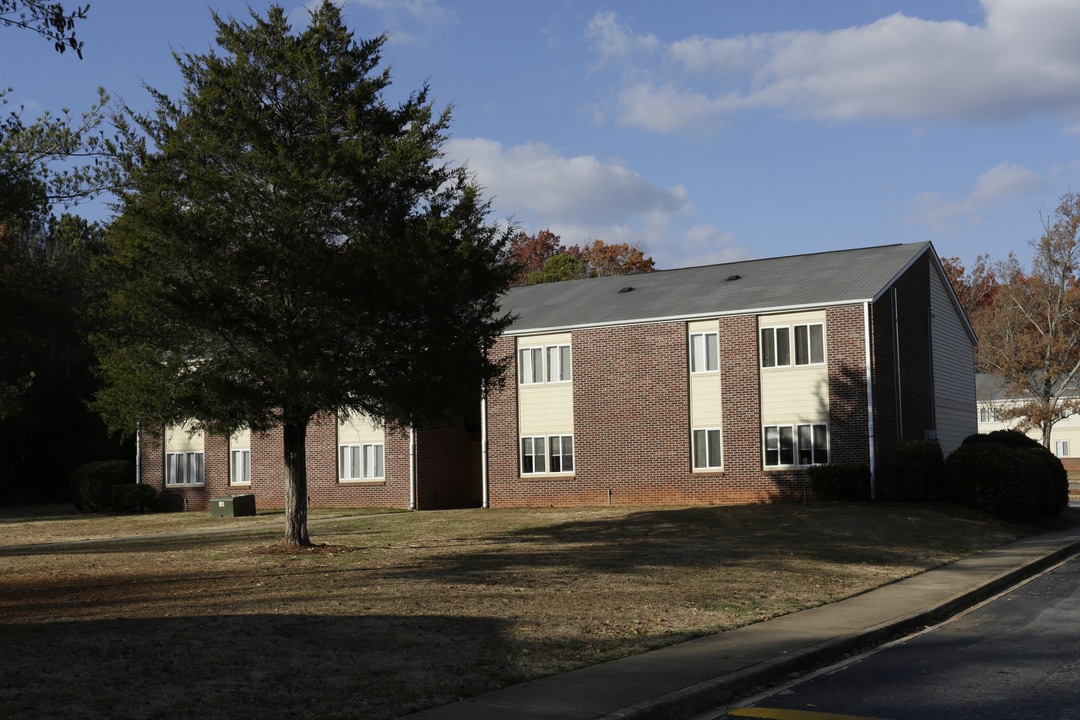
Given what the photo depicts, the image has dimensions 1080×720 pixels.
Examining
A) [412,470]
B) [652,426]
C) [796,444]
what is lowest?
[412,470]

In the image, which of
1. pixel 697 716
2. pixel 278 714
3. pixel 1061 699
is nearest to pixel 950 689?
pixel 1061 699

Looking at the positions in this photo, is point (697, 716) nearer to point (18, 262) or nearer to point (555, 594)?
point (555, 594)

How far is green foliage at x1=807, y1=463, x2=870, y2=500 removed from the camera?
3134 cm

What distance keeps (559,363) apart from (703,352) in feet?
16.6

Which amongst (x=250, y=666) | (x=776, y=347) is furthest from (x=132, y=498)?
(x=250, y=666)

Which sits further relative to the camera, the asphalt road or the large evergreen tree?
the large evergreen tree

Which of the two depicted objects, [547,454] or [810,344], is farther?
[547,454]

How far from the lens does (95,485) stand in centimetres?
4262

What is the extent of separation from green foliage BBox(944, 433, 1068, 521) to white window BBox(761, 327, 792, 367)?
6323 millimetres

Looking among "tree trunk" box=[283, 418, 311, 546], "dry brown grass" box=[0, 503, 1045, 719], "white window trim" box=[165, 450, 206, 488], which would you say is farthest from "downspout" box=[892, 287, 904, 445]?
"white window trim" box=[165, 450, 206, 488]

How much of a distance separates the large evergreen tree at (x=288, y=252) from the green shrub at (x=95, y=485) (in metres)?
24.1

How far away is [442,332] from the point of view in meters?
20.4

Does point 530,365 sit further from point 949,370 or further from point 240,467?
point 949,370

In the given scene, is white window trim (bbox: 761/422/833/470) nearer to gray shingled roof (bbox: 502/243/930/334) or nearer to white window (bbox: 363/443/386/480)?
gray shingled roof (bbox: 502/243/930/334)
